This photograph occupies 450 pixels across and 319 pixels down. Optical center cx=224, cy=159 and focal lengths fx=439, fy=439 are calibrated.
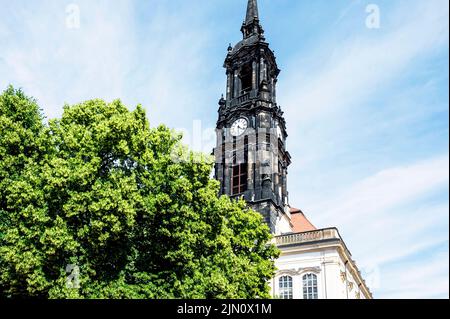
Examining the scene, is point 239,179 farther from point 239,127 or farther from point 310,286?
point 310,286

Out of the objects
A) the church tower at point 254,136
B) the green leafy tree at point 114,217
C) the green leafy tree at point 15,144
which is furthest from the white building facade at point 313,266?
the green leafy tree at point 15,144

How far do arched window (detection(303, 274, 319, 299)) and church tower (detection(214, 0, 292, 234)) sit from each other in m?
5.48

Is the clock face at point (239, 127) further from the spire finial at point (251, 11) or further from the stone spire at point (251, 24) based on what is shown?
the spire finial at point (251, 11)

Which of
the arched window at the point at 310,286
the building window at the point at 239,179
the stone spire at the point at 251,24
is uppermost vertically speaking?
the stone spire at the point at 251,24

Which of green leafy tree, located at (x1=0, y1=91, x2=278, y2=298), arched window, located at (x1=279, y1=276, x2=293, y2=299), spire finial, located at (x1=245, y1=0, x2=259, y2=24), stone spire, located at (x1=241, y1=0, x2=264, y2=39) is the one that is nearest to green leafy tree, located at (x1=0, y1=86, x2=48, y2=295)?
green leafy tree, located at (x1=0, y1=91, x2=278, y2=298)

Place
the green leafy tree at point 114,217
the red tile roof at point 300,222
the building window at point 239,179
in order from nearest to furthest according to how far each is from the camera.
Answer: the green leafy tree at point 114,217 → the building window at point 239,179 → the red tile roof at point 300,222

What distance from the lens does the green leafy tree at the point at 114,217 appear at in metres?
15.3

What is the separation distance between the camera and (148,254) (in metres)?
17.5

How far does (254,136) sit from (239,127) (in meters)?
2.44

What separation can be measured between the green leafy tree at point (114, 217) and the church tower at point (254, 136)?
56.0ft

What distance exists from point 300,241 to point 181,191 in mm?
16413

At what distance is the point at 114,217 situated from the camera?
15.2m

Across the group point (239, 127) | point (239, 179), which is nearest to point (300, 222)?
point (239, 179)
